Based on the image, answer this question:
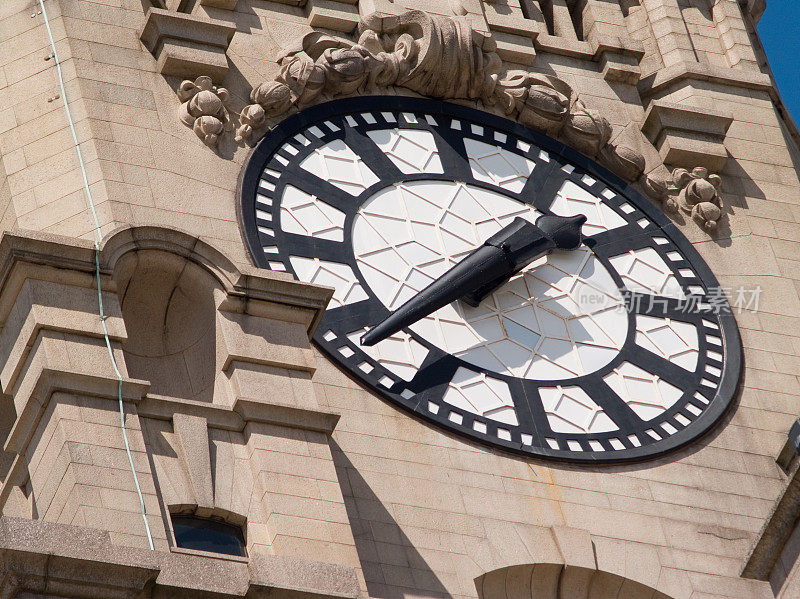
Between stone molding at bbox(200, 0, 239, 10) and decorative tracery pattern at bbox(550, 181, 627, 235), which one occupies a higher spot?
stone molding at bbox(200, 0, 239, 10)

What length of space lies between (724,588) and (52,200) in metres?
6.49

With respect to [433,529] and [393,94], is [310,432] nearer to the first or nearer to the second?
[433,529]

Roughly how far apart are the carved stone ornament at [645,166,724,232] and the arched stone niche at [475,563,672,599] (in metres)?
5.07

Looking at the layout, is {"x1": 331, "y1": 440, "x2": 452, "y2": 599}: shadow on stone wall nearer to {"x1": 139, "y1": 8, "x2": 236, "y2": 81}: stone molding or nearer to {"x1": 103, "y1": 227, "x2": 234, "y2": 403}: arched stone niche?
{"x1": 103, "y1": 227, "x2": 234, "y2": 403}: arched stone niche

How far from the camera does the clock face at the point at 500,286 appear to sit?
63.2 feet

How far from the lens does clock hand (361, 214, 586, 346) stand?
63.0 ft

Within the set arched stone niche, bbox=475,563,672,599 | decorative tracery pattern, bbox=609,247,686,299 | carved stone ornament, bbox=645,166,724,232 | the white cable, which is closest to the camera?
the white cable

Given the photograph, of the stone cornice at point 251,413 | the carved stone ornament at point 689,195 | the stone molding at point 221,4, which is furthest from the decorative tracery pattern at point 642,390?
the stone molding at point 221,4

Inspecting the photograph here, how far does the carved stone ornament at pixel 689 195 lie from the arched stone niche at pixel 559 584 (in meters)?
5.07

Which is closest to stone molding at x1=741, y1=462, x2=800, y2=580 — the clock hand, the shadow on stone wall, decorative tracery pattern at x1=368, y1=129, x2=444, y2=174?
the shadow on stone wall

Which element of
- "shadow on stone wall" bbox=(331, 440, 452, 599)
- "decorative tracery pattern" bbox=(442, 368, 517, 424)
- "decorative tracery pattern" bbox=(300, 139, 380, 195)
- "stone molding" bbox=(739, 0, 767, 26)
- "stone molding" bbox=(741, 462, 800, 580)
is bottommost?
"stone molding" bbox=(741, 462, 800, 580)

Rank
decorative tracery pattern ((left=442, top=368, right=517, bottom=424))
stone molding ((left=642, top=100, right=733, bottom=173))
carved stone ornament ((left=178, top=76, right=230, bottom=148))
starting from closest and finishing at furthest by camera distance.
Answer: decorative tracery pattern ((left=442, top=368, right=517, bottom=424))
carved stone ornament ((left=178, top=76, right=230, bottom=148))
stone molding ((left=642, top=100, right=733, bottom=173))

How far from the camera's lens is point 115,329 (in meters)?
17.4

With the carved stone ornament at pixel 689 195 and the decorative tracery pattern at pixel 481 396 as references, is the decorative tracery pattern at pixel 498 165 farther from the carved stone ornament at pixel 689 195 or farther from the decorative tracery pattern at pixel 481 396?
the decorative tracery pattern at pixel 481 396
